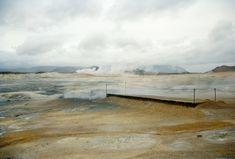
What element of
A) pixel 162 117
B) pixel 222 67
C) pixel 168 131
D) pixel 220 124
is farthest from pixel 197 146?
pixel 222 67

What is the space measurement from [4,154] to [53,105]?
1254cm

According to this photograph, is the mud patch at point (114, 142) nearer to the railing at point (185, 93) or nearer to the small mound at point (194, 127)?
the small mound at point (194, 127)

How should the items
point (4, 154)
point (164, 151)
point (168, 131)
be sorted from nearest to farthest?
1. point (164, 151)
2. point (4, 154)
3. point (168, 131)

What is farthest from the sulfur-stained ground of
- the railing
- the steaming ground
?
the railing

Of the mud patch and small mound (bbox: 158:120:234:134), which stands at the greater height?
small mound (bbox: 158:120:234:134)

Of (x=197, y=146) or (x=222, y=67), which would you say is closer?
(x=197, y=146)

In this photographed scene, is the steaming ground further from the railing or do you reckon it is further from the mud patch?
the railing

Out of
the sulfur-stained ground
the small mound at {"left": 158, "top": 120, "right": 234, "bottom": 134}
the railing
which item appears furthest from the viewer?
the railing

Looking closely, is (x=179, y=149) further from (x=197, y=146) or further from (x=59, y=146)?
(x=59, y=146)

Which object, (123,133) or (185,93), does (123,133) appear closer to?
(123,133)

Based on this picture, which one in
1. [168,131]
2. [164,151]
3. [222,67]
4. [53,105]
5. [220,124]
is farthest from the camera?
[222,67]

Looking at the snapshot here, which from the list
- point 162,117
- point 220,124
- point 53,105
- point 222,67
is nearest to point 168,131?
point 220,124

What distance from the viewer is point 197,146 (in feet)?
30.8

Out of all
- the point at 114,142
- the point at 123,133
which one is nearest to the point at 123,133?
the point at 123,133
